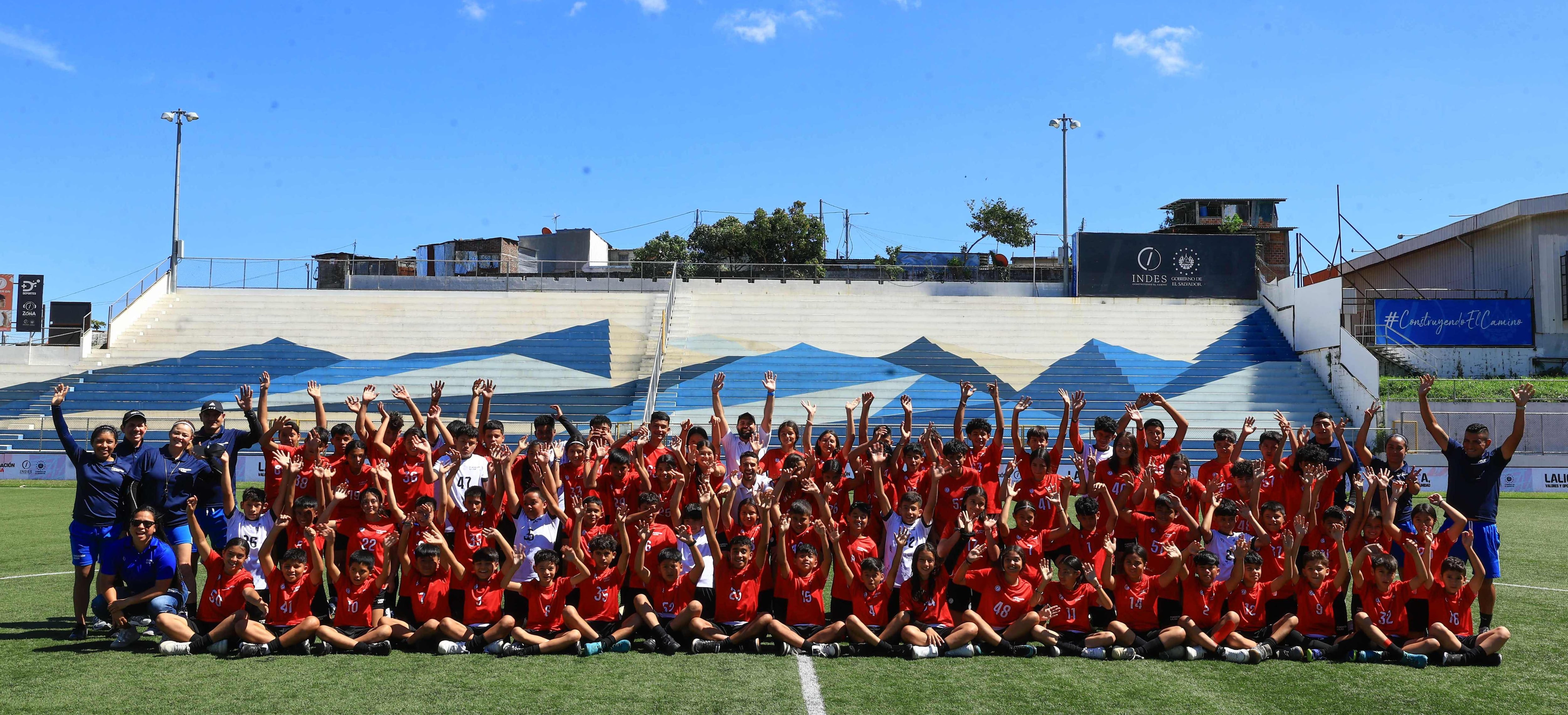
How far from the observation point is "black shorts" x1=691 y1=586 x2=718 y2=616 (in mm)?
7512

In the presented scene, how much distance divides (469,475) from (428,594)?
153 cm

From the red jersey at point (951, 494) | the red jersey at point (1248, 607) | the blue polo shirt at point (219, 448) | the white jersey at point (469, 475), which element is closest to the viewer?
the red jersey at point (1248, 607)

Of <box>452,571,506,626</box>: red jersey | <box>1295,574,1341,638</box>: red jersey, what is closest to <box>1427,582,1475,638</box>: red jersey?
<box>1295,574,1341,638</box>: red jersey

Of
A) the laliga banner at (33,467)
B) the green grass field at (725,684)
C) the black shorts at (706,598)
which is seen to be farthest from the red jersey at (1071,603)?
the laliga banner at (33,467)

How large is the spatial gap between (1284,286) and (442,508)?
26246 millimetres

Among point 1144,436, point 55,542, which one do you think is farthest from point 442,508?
point 55,542

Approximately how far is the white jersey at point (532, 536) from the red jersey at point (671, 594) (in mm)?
838

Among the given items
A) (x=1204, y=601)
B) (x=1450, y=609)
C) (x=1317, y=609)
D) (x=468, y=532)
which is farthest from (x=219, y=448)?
(x=1450, y=609)

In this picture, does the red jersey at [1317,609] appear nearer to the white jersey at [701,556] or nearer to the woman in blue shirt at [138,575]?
the white jersey at [701,556]

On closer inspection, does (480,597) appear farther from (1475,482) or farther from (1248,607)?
(1475,482)

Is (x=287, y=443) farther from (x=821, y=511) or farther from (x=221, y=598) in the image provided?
(x=821, y=511)

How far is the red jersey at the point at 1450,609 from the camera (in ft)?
23.3

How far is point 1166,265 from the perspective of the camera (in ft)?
101

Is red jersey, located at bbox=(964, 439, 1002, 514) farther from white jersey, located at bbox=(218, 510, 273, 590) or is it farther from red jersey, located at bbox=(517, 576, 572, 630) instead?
white jersey, located at bbox=(218, 510, 273, 590)
